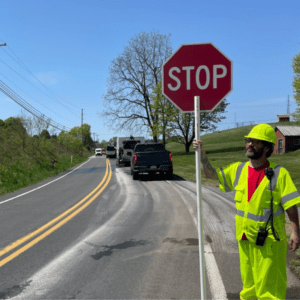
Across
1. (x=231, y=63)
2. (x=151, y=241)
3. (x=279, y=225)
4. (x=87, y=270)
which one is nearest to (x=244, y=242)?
(x=279, y=225)

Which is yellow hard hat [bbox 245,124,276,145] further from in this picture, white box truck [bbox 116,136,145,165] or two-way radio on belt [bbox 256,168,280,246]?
white box truck [bbox 116,136,145,165]

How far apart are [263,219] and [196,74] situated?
164cm

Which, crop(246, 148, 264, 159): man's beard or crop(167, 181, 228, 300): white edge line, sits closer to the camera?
crop(246, 148, 264, 159): man's beard

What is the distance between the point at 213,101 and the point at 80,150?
246 ft

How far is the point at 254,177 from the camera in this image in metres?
2.89

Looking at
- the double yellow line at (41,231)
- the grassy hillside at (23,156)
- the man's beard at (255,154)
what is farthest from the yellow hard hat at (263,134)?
the grassy hillside at (23,156)

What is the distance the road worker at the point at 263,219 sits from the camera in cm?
275

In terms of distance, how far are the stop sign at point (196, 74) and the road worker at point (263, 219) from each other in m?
0.82

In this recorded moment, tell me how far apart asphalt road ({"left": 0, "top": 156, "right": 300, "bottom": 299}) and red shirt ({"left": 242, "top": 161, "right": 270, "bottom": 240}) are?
A: 63.6 inches

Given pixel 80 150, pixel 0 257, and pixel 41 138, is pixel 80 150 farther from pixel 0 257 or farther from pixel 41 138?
pixel 0 257

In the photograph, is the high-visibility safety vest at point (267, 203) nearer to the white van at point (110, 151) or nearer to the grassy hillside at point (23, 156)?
the grassy hillside at point (23, 156)

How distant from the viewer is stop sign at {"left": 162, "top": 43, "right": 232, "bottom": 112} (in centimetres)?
352

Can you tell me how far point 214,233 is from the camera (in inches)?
260

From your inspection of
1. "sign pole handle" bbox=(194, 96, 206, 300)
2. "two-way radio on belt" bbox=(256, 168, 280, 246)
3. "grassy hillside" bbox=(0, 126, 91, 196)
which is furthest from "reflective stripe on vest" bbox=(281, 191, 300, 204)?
"grassy hillside" bbox=(0, 126, 91, 196)
